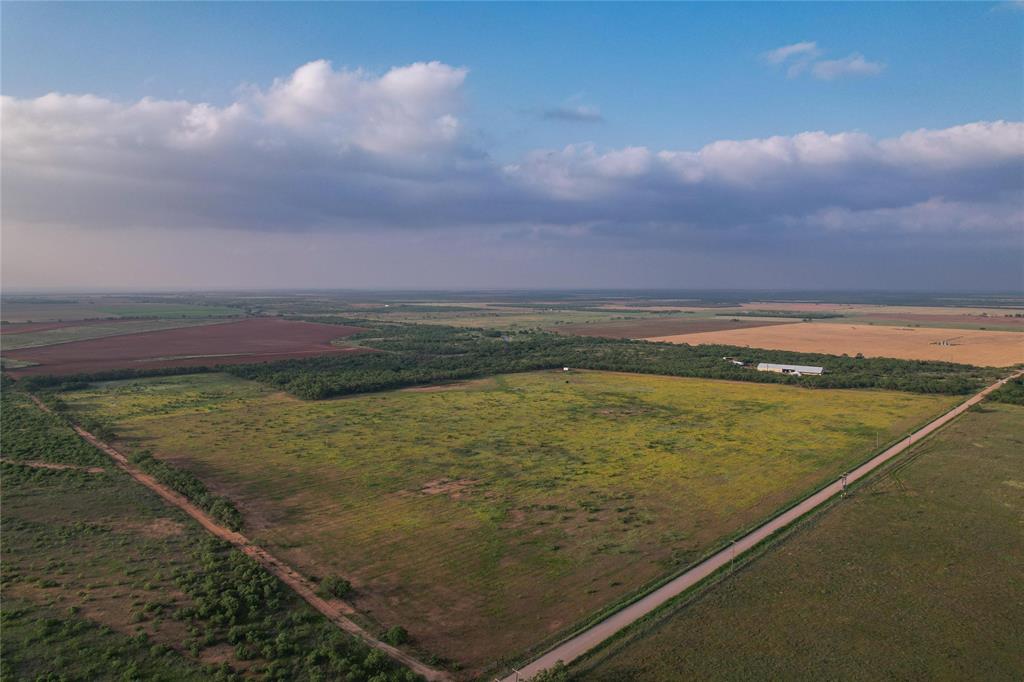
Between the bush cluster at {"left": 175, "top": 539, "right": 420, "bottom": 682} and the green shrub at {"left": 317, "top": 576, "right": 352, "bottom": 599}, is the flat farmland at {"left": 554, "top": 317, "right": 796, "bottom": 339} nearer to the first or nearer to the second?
the green shrub at {"left": 317, "top": 576, "right": 352, "bottom": 599}

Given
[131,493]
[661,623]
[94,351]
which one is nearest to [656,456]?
[661,623]

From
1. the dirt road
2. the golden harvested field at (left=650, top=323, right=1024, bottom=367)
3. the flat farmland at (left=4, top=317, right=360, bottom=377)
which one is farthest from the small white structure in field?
the dirt road

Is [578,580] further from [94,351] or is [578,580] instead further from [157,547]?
[94,351]

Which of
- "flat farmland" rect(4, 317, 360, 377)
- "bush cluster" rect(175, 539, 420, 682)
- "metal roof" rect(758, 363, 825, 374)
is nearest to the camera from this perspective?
"bush cluster" rect(175, 539, 420, 682)

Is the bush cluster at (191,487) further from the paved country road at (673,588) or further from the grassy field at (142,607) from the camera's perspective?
the paved country road at (673,588)

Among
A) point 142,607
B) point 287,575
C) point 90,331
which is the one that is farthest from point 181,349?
point 142,607

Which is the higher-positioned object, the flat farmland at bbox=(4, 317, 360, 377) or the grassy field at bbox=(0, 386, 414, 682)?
the flat farmland at bbox=(4, 317, 360, 377)

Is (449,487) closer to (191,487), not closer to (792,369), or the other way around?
(191,487)
